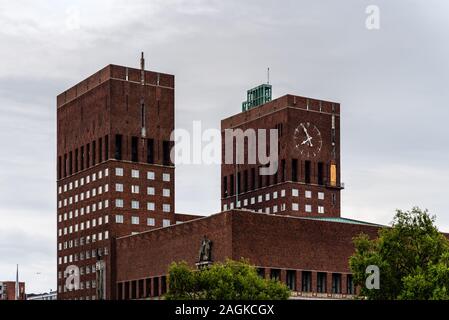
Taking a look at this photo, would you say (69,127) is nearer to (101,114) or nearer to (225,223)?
(101,114)

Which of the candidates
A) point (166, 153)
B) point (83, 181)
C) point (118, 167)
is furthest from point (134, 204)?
point (83, 181)

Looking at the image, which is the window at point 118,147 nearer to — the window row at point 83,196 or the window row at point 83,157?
the window row at point 83,157

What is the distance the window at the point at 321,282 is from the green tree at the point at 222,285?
3622 cm

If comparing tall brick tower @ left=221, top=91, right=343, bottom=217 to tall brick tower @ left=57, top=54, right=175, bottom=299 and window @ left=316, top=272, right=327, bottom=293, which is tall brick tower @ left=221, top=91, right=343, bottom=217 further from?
window @ left=316, top=272, right=327, bottom=293

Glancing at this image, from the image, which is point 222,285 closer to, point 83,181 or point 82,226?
point 82,226

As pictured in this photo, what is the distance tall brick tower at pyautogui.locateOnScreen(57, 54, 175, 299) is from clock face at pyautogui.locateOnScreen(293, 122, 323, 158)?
29659 millimetres

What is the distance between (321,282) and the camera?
13950cm

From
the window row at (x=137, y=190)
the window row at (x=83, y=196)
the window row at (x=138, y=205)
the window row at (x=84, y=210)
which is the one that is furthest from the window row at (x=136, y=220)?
the window row at (x=83, y=196)

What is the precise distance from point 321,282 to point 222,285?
44.2m

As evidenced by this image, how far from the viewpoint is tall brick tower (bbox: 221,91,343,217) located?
19050 centimetres

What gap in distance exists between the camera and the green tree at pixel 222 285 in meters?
97.8

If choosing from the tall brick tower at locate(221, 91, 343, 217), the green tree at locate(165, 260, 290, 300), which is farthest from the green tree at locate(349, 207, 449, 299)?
the tall brick tower at locate(221, 91, 343, 217)

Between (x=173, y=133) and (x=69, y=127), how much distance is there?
2316 centimetres

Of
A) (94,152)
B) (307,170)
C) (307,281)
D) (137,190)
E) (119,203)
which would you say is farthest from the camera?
(307,170)
